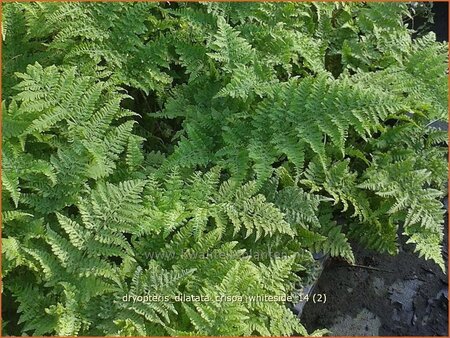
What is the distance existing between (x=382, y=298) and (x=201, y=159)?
157 centimetres

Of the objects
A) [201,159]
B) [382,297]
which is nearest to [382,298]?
[382,297]

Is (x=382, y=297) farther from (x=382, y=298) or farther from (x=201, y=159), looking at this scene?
(x=201, y=159)

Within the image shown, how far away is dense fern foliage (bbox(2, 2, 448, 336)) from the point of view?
2.70 metres

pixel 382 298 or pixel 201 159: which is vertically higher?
pixel 201 159

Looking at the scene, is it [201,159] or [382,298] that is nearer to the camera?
[201,159]

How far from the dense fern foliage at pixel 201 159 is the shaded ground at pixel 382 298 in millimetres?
486

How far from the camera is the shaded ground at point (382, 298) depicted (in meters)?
3.69

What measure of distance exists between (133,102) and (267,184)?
105 centimetres

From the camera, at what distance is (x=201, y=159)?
318cm

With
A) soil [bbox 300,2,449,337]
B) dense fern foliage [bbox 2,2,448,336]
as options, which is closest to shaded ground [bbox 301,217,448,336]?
soil [bbox 300,2,449,337]

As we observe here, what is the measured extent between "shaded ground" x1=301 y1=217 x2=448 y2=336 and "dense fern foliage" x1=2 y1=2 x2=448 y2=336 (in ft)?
1.59

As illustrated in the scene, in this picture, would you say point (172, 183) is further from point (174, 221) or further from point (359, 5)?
point (359, 5)

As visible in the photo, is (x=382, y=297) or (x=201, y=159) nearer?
(x=201, y=159)

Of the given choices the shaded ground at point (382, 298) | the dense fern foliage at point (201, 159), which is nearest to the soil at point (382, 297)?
the shaded ground at point (382, 298)
